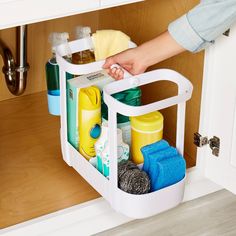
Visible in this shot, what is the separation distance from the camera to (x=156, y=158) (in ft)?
5.36

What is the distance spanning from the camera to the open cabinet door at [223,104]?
5.46 ft

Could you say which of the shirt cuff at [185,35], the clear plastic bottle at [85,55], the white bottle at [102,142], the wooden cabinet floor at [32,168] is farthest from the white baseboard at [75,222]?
the shirt cuff at [185,35]

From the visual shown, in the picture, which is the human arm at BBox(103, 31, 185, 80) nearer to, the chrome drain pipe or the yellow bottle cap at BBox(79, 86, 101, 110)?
the yellow bottle cap at BBox(79, 86, 101, 110)

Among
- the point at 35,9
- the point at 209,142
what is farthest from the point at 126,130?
the point at 35,9

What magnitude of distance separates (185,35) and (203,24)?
5 centimetres

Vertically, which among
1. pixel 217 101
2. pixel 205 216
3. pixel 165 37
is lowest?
pixel 205 216

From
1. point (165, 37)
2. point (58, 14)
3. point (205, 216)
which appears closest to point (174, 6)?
point (165, 37)

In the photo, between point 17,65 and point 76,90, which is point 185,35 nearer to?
point 76,90

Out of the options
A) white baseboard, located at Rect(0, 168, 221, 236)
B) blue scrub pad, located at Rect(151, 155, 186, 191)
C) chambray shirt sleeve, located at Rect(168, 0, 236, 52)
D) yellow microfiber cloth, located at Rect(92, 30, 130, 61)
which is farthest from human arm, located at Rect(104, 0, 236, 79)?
white baseboard, located at Rect(0, 168, 221, 236)

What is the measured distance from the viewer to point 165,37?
5.24 ft

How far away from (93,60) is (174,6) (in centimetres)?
25

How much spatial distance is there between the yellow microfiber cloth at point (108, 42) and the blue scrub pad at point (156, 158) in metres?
0.30

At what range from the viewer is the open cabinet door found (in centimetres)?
167

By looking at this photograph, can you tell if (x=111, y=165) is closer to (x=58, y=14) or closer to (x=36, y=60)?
(x=58, y=14)
